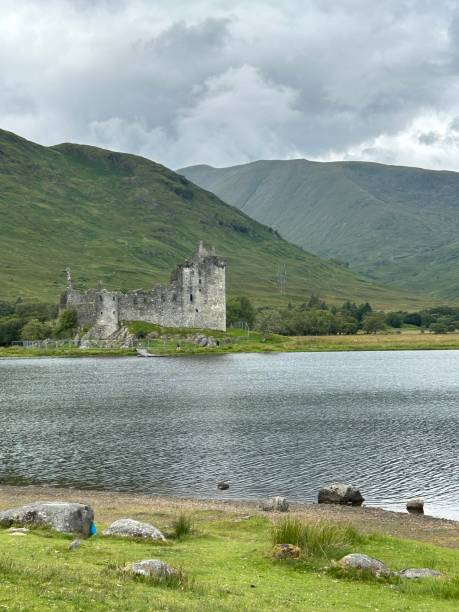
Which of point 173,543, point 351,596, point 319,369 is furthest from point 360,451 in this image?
point 319,369

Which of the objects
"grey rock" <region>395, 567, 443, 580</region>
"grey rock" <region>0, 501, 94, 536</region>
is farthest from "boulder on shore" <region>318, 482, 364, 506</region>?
"grey rock" <region>0, 501, 94, 536</region>

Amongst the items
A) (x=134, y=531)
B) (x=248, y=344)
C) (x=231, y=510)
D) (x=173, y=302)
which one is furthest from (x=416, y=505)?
(x=173, y=302)

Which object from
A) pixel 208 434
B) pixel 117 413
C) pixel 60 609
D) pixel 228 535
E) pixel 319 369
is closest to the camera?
pixel 60 609

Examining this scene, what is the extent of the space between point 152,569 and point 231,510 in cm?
1189

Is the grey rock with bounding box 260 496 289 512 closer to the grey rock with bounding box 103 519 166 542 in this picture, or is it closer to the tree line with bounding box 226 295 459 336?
the grey rock with bounding box 103 519 166 542

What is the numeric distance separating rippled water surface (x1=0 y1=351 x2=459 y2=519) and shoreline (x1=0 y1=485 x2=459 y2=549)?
167 centimetres

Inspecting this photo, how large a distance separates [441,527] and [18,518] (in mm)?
13025

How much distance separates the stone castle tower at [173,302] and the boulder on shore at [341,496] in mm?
97534

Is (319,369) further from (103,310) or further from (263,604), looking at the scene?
(263,604)

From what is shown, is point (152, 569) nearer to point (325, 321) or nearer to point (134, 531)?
point (134, 531)

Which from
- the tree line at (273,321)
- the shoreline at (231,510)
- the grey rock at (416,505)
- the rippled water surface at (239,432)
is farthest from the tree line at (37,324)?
the grey rock at (416,505)

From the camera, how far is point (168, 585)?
13242 millimetres

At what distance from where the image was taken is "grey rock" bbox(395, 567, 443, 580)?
51.1ft

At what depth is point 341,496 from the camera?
27.0 meters
